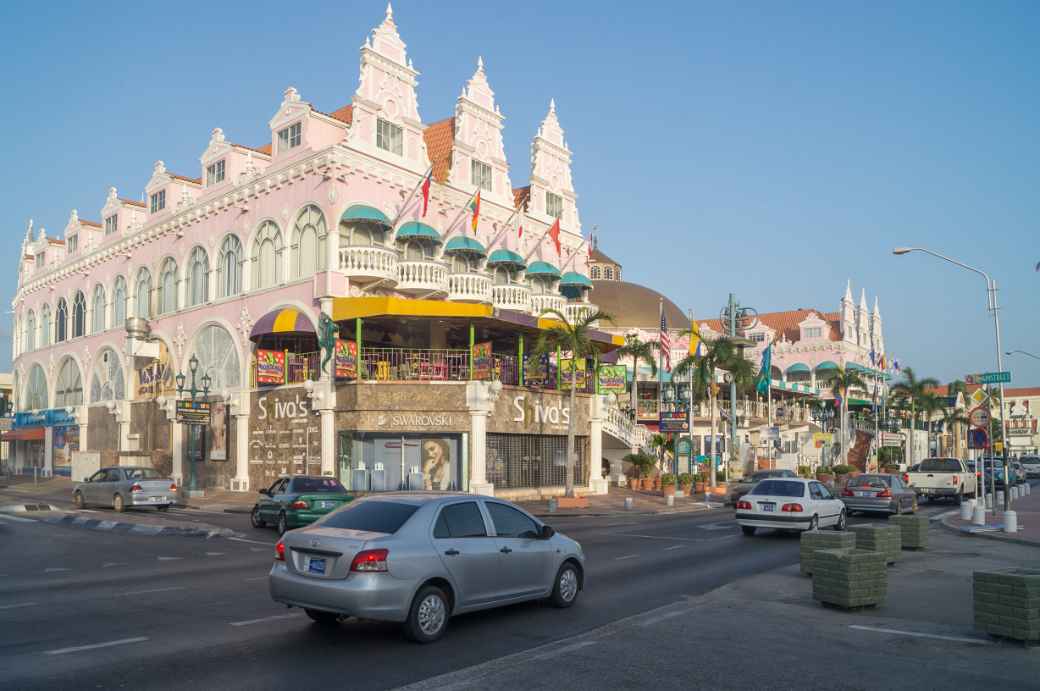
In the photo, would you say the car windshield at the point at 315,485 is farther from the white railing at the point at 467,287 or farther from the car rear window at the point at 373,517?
the white railing at the point at 467,287

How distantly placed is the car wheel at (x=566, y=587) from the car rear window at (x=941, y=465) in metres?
31.1

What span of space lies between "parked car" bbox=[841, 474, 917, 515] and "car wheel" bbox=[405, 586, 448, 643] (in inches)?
835

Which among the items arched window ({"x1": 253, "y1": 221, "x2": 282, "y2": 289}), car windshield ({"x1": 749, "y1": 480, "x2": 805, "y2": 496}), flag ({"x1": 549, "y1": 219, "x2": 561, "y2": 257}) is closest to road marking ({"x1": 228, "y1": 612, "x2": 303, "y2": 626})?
car windshield ({"x1": 749, "y1": 480, "x2": 805, "y2": 496})

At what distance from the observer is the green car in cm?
2211

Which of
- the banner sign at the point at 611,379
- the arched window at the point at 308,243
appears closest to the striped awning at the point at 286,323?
the arched window at the point at 308,243

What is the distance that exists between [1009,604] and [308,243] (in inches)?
1232

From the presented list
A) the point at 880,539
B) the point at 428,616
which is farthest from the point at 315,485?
the point at 428,616

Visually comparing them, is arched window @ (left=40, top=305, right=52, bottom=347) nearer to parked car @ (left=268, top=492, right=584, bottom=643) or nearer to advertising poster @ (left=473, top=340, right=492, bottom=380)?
advertising poster @ (left=473, top=340, right=492, bottom=380)

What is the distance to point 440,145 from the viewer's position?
4300 centimetres

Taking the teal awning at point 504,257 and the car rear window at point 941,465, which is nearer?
the car rear window at point 941,465

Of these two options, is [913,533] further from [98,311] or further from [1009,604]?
[98,311]

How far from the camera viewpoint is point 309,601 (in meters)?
9.04

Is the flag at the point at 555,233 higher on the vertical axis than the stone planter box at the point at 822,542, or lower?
higher

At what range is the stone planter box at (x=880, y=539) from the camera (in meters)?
15.5
